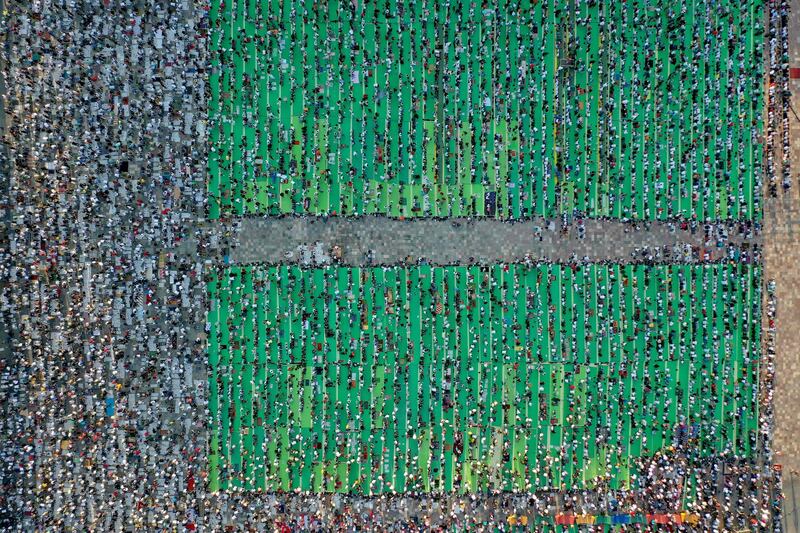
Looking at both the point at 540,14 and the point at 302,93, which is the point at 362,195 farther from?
the point at 540,14

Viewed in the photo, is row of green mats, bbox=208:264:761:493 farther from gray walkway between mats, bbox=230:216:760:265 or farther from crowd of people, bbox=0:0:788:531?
crowd of people, bbox=0:0:788:531

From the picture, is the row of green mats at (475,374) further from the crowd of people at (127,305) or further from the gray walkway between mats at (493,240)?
the crowd of people at (127,305)

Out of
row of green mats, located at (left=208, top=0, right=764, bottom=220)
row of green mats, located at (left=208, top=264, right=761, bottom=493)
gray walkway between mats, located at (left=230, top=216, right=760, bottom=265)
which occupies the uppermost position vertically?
row of green mats, located at (left=208, top=0, right=764, bottom=220)

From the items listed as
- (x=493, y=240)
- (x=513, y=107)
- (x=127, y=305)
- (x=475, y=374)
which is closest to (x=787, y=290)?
(x=493, y=240)

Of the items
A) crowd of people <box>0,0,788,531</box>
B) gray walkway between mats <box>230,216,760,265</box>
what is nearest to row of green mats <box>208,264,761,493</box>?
gray walkway between mats <box>230,216,760,265</box>

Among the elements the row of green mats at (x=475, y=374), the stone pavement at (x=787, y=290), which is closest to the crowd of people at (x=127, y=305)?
the stone pavement at (x=787, y=290)

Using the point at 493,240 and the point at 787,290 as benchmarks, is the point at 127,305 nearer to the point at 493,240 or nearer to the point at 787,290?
the point at 493,240

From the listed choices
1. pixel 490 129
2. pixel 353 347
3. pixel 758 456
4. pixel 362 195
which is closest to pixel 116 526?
pixel 353 347
